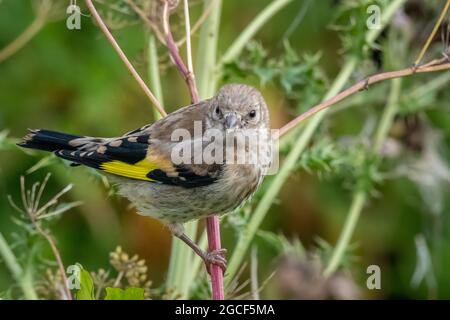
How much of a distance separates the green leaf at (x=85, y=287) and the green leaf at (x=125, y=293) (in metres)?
0.06

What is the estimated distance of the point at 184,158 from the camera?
3.69 metres

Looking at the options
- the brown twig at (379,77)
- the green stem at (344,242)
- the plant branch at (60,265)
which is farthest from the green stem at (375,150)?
the plant branch at (60,265)

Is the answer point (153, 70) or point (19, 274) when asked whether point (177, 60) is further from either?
point (19, 274)

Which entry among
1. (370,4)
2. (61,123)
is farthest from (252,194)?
(61,123)

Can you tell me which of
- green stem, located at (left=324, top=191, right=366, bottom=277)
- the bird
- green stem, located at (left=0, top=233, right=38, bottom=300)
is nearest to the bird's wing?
the bird

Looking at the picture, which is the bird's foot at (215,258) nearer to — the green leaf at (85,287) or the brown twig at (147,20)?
the green leaf at (85,287)

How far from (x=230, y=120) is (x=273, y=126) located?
2.12 meters

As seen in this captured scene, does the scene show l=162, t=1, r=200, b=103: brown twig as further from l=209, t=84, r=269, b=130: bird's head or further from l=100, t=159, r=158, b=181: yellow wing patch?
l=100, t=159, r=158, b=181: yellow wing patch

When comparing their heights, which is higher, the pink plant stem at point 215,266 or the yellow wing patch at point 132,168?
the yellow wing patch at point 132,168

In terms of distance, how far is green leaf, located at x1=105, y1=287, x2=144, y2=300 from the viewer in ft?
A: 9.86

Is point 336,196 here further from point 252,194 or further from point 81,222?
point 252,194

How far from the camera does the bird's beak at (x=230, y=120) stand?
11.6ft
